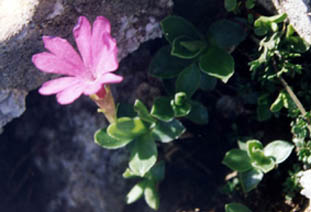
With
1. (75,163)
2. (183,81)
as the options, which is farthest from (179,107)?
(75,163)

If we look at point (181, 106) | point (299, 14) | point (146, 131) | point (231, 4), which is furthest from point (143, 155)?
point (299, 14)

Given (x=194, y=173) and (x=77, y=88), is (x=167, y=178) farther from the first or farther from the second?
(x=77, y=88)

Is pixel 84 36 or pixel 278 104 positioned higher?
pixel 84 36

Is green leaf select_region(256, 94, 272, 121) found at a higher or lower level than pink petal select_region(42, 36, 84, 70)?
lower

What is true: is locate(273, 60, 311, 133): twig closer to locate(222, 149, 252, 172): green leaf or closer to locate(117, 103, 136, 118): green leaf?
locate(222, 149, 252, 172): green leaf

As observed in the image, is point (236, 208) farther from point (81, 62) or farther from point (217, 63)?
point (81, 62)

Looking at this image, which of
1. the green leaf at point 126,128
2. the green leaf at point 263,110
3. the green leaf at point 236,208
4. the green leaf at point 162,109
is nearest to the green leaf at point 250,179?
the green leaf at point 236,208

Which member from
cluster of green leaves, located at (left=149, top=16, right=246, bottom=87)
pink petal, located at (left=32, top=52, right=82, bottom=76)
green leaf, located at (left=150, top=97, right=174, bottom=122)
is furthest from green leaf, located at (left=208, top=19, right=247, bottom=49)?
pink petal, located at (left=32, top=52, right=82, bottom=76)
